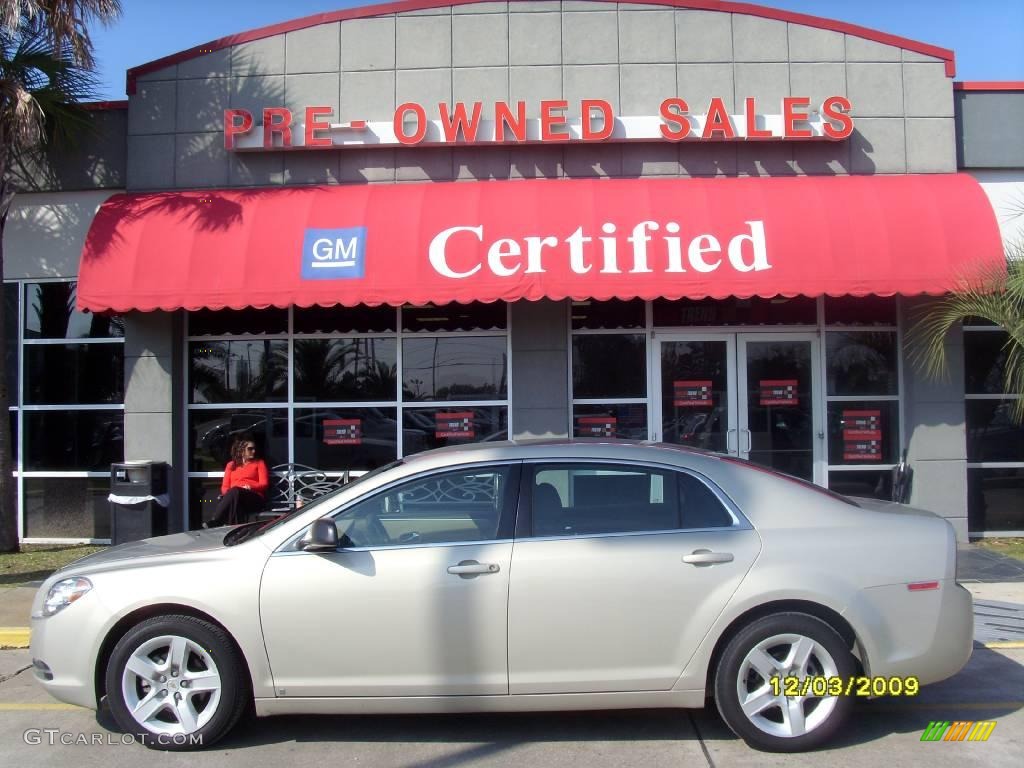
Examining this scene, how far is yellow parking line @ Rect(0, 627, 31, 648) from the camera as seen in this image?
6.71 meters

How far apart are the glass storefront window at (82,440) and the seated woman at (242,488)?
232 cm

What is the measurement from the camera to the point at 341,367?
10.5 meters

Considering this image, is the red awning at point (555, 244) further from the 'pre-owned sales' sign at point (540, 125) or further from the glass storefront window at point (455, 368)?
the glass storefront window at point (455, 368)

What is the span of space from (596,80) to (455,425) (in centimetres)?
452

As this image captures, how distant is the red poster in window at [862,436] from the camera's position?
10.4 m

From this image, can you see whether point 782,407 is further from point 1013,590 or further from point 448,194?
point 448,194

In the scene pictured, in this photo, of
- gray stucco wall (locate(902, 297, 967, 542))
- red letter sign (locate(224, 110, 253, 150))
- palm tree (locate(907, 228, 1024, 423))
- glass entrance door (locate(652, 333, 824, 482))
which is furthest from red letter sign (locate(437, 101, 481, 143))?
palm tree (locate(907, 228, 1024, 423))

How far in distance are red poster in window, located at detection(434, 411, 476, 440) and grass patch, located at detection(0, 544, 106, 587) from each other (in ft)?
13.7

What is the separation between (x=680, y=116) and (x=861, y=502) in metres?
6.30

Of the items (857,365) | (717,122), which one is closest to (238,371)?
(717,122)

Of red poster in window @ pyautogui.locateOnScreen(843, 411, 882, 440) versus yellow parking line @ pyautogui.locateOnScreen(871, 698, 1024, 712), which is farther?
red poster in window @ pyautogui.locateOnScreen(843, 411, 882, 440)

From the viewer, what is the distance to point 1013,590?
771 centimetres
